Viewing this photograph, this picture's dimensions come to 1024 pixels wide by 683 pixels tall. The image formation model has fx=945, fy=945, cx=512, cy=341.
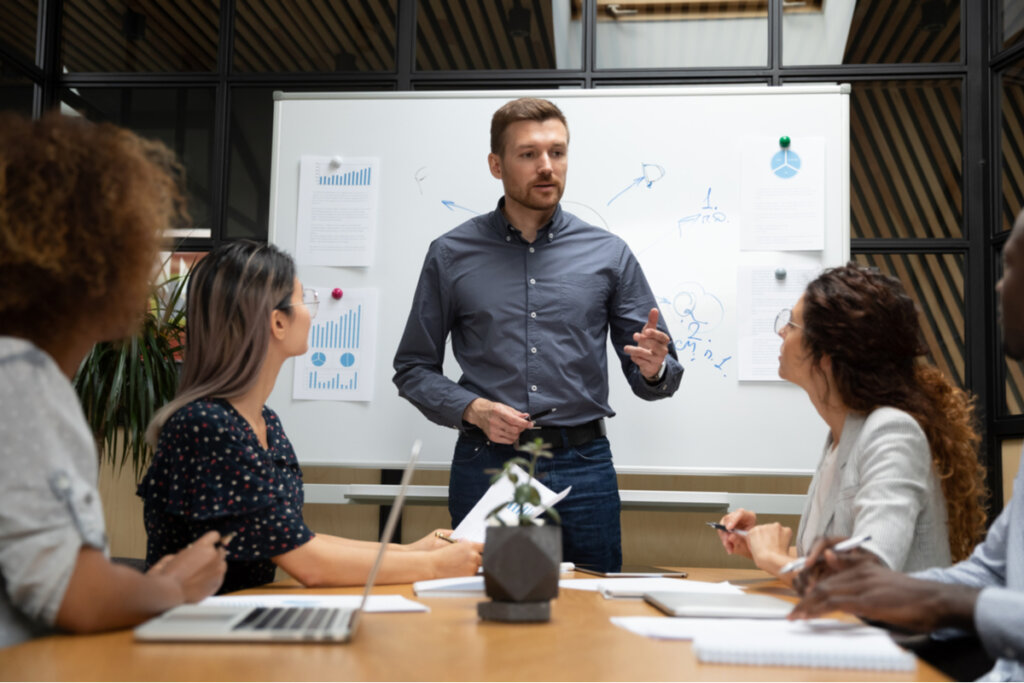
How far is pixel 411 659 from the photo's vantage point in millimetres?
967

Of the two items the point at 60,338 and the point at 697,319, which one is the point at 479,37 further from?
the point at 60,338

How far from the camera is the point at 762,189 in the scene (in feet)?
10.6

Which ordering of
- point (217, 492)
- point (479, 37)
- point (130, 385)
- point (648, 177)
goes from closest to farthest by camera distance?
point (217, 492)
point (648, 177)
point (130, 385)
point (479, 37)

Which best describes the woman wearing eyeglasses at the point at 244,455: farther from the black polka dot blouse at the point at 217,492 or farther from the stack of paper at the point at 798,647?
the stack of paper at the point at 798,647

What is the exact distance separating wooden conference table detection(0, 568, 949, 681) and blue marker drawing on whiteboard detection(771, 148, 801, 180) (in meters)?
2.40

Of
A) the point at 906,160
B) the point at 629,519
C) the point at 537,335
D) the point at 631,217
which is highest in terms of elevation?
the point at 906,160

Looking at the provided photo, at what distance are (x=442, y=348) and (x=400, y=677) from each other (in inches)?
78.6

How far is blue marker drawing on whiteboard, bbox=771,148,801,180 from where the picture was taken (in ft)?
10.6

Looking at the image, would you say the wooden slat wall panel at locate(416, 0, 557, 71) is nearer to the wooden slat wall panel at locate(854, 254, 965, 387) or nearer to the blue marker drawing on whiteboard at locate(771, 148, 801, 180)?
the blue marker drawing on whiteboard at locate(771, 148, 801, 180)

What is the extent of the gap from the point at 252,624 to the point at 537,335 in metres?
1.72

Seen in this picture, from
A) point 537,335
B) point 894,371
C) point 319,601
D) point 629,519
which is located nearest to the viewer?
point 319,601

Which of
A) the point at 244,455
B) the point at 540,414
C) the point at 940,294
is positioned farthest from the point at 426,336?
the point at 940,294

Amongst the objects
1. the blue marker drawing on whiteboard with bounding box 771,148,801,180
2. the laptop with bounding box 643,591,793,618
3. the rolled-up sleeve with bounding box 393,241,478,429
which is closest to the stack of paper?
the laptop with bounding box 643,591,793,618

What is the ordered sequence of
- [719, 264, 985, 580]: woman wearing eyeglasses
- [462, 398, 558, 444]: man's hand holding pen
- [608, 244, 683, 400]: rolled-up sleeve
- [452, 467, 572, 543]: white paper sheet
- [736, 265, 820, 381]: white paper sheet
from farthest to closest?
[736, 265, 820, 381]: white paper sheet, [608, 244, 683, 400]: rolled-up sleeve, [462, 398, 558, 444]: man's hand holding pen, [452, 467, 572, 543]: white paper sheet, [719, 264, 985, 580]: woman wearing eyeglasses
